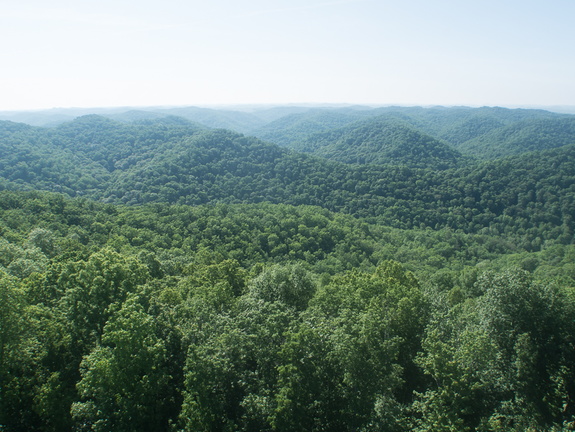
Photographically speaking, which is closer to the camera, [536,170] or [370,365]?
[370,365]

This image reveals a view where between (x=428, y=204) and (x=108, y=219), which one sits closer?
(x=108, y=219)

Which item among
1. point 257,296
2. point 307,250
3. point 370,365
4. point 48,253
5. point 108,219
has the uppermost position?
point 370,365

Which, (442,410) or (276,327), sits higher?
(276,327)

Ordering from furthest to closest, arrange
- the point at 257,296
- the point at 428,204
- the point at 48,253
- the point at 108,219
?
the point at 428,204 < the point at 108,219 < the point at 48,253 < the point at 257,296

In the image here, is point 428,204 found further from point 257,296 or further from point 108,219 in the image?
point 257,296

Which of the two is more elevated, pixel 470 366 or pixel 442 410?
pixel 470 366

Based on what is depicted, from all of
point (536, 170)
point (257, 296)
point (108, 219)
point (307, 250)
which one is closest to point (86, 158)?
point (108, 219)

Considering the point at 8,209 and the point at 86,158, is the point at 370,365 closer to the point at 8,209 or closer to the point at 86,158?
the point at 8,209

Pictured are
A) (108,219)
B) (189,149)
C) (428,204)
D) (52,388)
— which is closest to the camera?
(52,388)

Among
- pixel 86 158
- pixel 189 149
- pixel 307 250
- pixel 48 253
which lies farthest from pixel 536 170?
pixel 86 158
